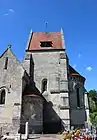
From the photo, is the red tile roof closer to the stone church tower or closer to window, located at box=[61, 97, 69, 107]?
the stone church tower

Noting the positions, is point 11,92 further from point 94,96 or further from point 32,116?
point 94,96

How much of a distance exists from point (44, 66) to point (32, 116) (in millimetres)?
9166

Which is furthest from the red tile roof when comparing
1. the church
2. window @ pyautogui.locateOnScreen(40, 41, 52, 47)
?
window @ pyautogui.locateOnScreen(40, 41, 52, 47)

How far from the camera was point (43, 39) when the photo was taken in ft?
112

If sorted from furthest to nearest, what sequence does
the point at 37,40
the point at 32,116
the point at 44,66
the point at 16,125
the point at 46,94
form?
the point at 37,40
the point at 44,66
the point at 46,94
the point at 32,116
the point at 16,125

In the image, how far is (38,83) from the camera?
28672 mm

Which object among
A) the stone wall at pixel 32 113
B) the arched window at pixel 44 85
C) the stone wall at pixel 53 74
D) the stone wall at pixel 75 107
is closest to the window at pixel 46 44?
the stone wall at pixel 53 74

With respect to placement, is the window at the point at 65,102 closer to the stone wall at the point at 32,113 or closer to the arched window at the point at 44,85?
the stone wall at the point at 32,113

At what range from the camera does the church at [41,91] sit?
23.2 meters

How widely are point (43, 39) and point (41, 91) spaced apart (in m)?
10.8

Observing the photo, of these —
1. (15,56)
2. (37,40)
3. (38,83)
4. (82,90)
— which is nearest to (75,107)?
(82,90)

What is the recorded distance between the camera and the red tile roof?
31734mm

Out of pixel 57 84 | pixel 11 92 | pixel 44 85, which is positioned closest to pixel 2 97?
pixel 11 92

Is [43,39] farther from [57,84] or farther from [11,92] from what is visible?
[11,92]
